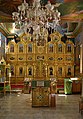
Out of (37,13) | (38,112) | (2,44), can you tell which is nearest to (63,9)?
(37,13)

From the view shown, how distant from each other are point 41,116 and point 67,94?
585 centimetres

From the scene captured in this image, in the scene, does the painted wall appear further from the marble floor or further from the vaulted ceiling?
the marble floor

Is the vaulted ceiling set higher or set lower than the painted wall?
higher

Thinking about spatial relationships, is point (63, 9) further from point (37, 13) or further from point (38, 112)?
point (38, 112)

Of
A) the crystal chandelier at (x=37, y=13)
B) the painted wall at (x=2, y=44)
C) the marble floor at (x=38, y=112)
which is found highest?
the crystal chandelier at (x=37, y=13)

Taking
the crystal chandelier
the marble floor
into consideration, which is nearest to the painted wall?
the crystal chandelier

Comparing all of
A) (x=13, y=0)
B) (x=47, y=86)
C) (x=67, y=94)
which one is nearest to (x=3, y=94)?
(x=67, y=94)

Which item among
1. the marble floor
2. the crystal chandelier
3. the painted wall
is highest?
the crystal chandelier

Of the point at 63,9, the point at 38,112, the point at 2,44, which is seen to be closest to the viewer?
the point at 38,112

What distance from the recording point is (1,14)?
382 inches

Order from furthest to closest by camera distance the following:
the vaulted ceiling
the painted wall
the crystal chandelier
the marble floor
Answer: the painted wall
the crystal chandelier
the vaulted ceiling
the marble floor

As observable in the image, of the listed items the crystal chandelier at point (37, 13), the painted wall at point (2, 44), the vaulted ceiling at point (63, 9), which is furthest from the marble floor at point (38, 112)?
the painted wall at point (2, 44)

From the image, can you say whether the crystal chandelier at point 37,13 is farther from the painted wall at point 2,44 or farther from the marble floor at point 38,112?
the painted wall at point 2,44

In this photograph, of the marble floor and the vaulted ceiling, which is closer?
the marble floor
